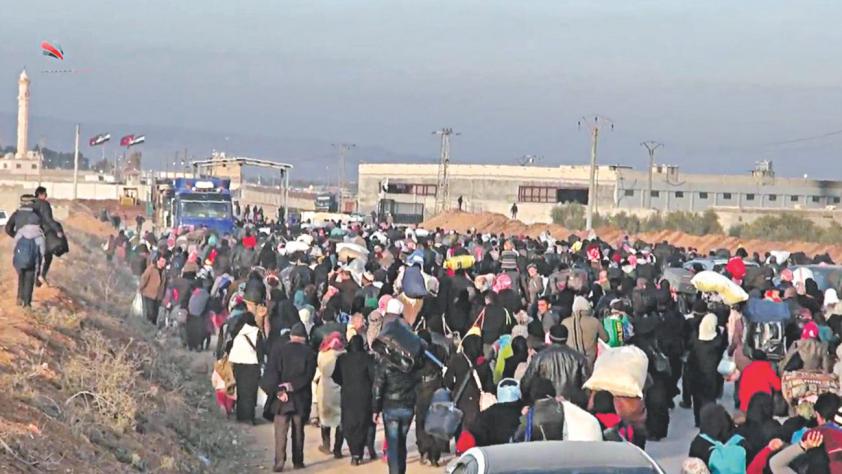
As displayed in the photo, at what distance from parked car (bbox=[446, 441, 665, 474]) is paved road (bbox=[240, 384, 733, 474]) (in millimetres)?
5989

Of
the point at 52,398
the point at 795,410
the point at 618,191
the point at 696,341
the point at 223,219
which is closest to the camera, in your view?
the point at 795,410

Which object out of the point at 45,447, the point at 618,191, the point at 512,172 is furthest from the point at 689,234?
the point at 45,447

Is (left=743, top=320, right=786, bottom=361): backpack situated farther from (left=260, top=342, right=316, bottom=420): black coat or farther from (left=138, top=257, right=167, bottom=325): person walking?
(left=138, top=257, right=167, bottom=325): person walking

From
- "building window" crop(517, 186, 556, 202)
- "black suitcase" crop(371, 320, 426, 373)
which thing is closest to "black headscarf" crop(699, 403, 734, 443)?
"black suitcase" crop(371, 320, 426, 373)

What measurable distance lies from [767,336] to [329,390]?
17.8 feet

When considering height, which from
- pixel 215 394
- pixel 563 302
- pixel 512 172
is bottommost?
pixel 215 394

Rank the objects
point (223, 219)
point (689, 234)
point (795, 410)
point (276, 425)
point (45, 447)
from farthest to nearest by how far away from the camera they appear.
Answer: point (689, 234) < point (223, 219) < point (276, 425) < point (795, 410) < point (45, 447)

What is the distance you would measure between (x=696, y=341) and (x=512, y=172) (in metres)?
96.5

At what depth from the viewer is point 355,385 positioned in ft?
44.7

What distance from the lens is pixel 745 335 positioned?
17.1m

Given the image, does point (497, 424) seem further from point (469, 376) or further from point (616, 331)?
point (616, 331)

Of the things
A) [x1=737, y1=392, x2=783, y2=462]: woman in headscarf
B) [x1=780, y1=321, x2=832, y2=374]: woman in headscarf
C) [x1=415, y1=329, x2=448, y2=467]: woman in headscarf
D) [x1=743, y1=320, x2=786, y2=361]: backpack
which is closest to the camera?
[x1=737, y1=392, x2=783, y2=462]: woman in headscarf

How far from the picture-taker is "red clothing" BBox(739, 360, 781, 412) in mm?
13375

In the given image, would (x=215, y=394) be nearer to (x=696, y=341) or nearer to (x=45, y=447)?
(x=696, y=341)
